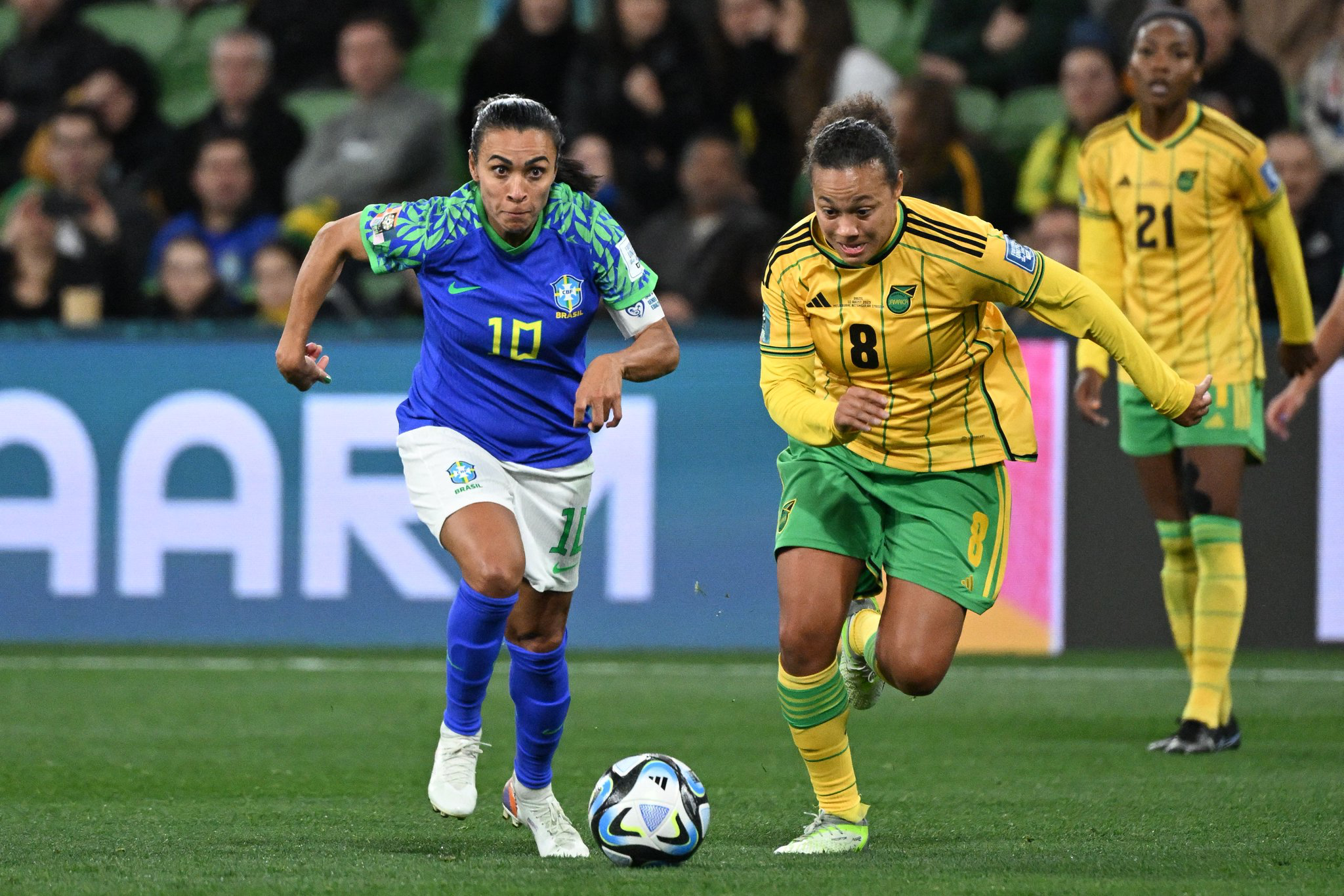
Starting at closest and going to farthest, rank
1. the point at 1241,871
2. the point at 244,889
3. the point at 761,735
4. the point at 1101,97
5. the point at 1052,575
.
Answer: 1. the point at 244,889
2. the point at 1241,871
3. the point at 761,735
4. the point at 1052,575
5. the point at 1101,97

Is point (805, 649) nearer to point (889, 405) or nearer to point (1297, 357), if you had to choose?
point (889, 405)

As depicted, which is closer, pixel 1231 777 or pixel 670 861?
pixel 670 861

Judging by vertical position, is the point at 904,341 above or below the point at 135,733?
above

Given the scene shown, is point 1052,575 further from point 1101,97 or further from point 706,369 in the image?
point 1101,97

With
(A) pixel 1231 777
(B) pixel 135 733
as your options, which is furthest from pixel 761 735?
(B) pixel 135 733

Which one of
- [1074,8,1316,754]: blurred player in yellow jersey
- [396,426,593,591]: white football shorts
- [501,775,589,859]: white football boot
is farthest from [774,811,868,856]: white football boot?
[1074,8,1316,754]: blurred player in yellow jersey

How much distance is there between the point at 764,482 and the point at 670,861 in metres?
5.03

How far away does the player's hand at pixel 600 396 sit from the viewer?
15.3ft

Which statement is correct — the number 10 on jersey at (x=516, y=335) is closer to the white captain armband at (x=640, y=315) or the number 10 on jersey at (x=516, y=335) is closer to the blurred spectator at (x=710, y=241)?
the white captain armband at (x=640, y=315)

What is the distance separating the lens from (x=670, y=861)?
4543mm

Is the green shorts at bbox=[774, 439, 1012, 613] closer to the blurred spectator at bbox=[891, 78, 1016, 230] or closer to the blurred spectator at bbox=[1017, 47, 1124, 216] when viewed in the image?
the blurred spectator at bbox=[891, 78, 1016, 230]

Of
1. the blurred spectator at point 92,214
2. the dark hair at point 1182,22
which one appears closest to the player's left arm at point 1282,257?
the dark hair at point 1182,22

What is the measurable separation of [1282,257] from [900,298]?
258 cm

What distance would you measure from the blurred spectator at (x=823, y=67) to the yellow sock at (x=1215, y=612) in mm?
4950
